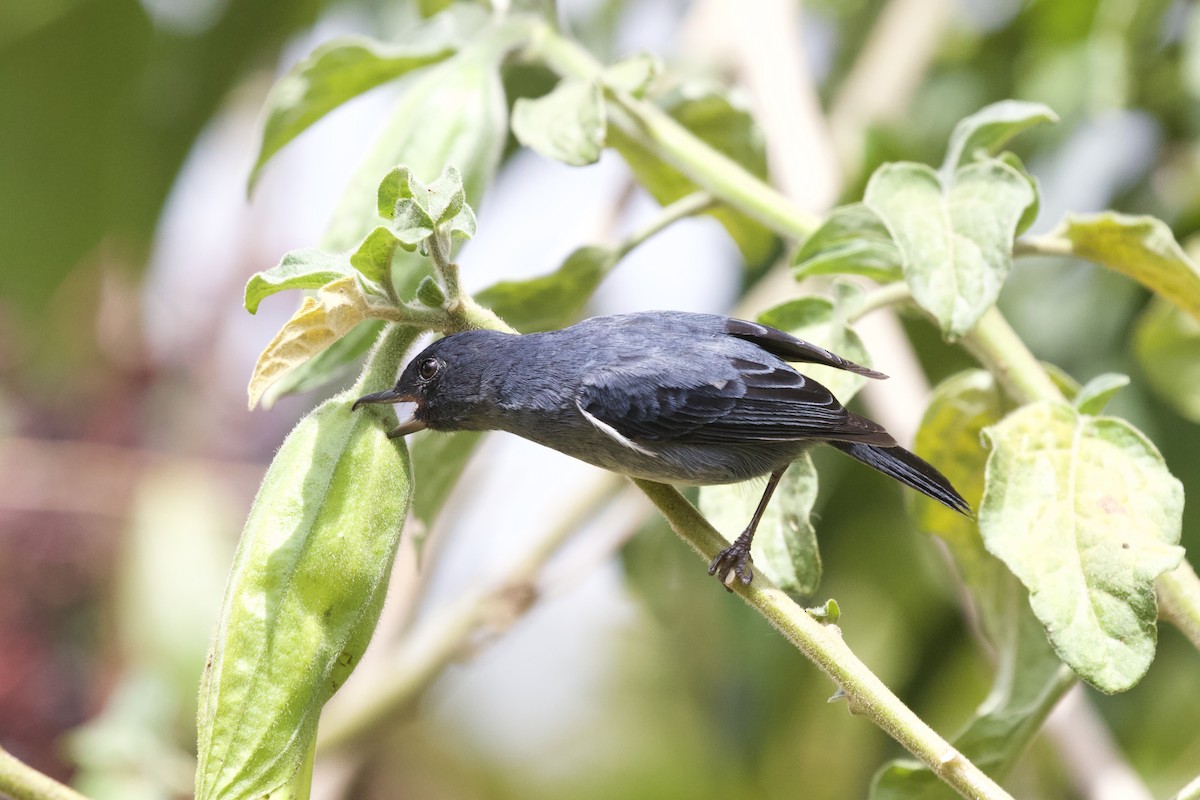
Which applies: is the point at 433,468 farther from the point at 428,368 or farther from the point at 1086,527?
the point at 1086,527

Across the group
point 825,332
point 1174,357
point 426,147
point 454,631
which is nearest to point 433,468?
point 426,147

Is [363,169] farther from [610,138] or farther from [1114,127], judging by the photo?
[1114,127]

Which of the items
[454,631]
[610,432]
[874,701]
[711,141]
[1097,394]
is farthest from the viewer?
[454,631]

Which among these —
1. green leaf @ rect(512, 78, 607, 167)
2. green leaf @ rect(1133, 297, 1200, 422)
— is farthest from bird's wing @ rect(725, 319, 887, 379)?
green leaf @ rect(1133, 297, 1200, 422)

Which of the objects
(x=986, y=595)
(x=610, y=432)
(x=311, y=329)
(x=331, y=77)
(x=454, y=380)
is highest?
(x=331, y=77)

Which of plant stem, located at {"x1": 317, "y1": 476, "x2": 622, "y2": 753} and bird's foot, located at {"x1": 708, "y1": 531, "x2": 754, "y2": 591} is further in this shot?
plant stem, located at {"x1": 317, "y1": 476, "x2": 622, "y2": 753}

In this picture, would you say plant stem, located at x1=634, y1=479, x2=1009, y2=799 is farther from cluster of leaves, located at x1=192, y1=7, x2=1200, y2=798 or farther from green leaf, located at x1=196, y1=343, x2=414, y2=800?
green leaf, located at x1=196, y1=343, x2=414, y2=800

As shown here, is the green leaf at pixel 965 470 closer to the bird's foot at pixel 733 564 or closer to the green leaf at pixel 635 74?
the bird's foot at pixel 733 564

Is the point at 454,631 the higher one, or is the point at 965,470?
the point at 965,470
